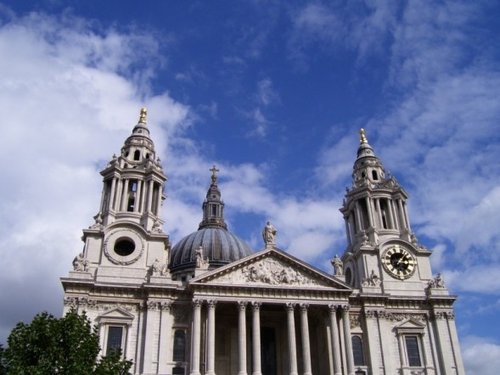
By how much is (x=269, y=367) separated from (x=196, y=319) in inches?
316

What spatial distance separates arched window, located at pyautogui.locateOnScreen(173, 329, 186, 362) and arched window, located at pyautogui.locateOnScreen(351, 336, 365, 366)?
44.9ft

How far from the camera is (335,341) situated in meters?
41.3

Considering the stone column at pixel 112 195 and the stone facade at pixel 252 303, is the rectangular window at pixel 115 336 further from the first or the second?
the stone column at pixel 112 195

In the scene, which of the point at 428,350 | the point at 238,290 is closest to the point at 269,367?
the point at 238,290

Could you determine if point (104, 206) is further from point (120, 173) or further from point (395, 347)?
point (395, 347)


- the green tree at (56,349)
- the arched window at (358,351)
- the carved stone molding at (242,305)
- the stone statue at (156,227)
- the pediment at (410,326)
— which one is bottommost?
the green tree at (56,349)

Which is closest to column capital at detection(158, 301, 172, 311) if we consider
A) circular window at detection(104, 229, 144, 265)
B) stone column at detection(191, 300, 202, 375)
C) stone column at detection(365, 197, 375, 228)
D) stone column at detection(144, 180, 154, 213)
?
stone column at detection(191, 300, 202, 375)

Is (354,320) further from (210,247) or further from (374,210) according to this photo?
(210,247)

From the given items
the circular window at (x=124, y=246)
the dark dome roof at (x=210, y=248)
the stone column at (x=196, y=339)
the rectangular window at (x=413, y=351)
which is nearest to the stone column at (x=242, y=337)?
the stone column at (x=196, y=339)

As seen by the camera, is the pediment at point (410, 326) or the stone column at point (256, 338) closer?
the stone column at point (256, 338)

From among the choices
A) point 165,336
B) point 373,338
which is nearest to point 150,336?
point 165,336

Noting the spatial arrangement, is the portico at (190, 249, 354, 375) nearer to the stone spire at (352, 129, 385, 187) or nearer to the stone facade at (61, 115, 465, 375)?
the stone facade at (61, 115, 465, 375)

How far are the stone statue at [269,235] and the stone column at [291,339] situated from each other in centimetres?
553

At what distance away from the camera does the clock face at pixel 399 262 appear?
1885 inches
